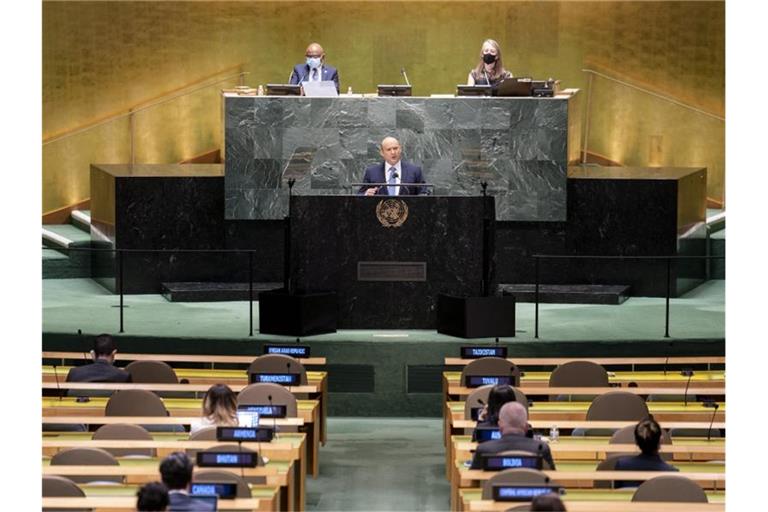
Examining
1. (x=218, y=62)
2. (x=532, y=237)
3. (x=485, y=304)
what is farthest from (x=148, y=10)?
(x=485, y=304)

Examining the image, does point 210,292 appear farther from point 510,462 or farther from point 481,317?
point 510,462

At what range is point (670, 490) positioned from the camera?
839 centimetres

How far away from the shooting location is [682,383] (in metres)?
12.6

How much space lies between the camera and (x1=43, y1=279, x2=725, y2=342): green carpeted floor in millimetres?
14852

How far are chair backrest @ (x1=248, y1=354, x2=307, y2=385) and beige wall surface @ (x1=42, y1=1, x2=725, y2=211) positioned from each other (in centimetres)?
1020

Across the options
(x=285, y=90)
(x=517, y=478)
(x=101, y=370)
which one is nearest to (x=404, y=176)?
(x=285, y=90)

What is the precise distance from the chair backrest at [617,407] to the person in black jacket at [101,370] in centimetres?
376

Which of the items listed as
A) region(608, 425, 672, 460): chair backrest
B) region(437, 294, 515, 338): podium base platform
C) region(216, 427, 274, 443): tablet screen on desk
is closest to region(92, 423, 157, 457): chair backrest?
region(216, 427, 274, 443): tablet screen on desk

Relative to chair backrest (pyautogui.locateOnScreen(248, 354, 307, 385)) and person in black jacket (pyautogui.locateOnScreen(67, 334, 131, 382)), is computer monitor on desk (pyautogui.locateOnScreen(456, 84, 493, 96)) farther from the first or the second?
person in black jacket (pyautogui.locateOnScreen(67, 334, 131, 382))

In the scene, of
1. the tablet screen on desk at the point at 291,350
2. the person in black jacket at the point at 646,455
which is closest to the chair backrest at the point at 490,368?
the tablet screen on desk at the point at 291,350

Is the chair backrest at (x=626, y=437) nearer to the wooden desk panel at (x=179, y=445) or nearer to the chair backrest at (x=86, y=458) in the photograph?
the wooden desk panel at (x=179, y=445)

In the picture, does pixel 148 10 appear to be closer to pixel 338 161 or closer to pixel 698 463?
pixel 338 161

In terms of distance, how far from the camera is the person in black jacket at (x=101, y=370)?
12133mm

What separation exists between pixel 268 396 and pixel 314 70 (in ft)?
25.3
